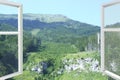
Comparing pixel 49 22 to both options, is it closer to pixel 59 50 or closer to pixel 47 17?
pixel 47 17

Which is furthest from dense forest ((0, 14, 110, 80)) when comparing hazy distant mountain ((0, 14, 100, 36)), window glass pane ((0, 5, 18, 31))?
window glass pane ((0, 5, 18, 31))

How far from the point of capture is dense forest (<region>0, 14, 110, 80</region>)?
5840mm

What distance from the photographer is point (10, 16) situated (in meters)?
5.53

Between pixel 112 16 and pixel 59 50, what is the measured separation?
4.37 feet

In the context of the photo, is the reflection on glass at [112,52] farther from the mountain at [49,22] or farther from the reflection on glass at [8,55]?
the reflection on glass at [8,55]

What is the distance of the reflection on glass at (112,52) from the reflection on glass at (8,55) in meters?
1.81

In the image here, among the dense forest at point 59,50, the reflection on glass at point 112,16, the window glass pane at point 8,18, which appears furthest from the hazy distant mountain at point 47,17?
the reflection on glass at point 112,16

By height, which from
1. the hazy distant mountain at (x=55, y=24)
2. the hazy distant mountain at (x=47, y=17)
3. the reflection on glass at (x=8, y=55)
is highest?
the hazy distant mountain at (x=47, y=17)

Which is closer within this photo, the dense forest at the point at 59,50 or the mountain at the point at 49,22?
the mountain at the point at 49,22

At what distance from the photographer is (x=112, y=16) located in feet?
18.1

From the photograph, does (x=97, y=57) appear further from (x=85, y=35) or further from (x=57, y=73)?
(x=57, y=73)

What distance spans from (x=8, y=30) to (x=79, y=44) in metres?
1.54

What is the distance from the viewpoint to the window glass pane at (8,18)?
5438 mm

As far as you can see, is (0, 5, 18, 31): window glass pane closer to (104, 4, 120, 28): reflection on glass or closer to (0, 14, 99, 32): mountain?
(0, 14, 99, 32): mountain
